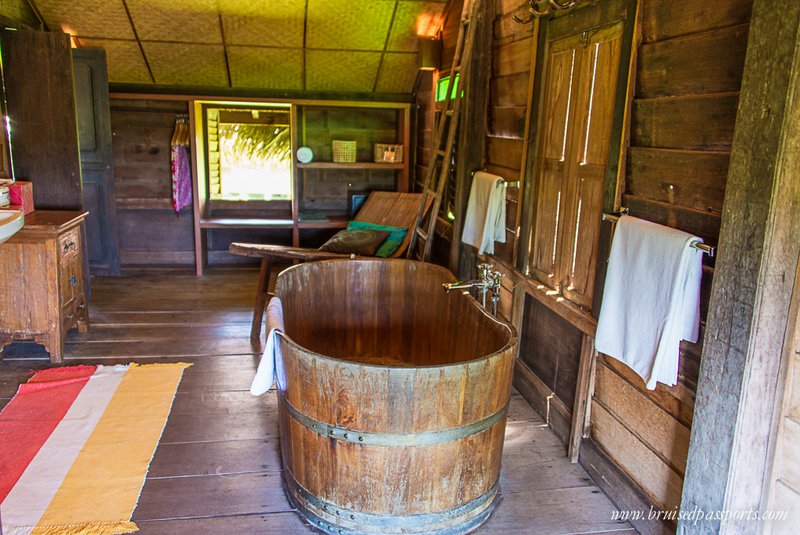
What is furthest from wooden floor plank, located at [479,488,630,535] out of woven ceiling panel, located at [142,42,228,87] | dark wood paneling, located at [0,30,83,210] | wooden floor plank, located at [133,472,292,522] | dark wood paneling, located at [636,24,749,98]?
woven ceiling panel, located at [142,42,228,87]

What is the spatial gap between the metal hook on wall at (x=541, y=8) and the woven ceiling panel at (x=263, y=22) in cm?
225

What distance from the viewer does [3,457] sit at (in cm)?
265

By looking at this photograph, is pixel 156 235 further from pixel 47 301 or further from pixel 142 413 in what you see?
pixel 142 413

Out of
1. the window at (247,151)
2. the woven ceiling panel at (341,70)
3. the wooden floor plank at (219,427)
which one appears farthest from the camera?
the window at (247,151)

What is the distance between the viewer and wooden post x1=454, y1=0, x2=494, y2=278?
3.74 metres

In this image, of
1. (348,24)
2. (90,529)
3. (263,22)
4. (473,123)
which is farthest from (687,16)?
(263,22)

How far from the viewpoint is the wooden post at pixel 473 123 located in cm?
374

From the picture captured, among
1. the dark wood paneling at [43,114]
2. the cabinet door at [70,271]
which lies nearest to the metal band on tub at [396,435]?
the cabinet door at [70,271]

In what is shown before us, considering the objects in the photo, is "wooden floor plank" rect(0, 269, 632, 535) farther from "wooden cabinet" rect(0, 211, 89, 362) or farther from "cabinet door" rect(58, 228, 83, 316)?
"cabinet door" rect(58, 228, 83, 316)

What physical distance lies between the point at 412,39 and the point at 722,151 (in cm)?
380

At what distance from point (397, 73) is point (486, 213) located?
2605 mm

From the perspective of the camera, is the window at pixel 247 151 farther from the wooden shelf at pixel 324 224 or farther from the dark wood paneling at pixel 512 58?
the dark wood paneling at pixel 512 58

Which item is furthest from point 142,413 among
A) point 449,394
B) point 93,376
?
point 449,394

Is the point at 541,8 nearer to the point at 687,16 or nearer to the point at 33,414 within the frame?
the point at 687,16
